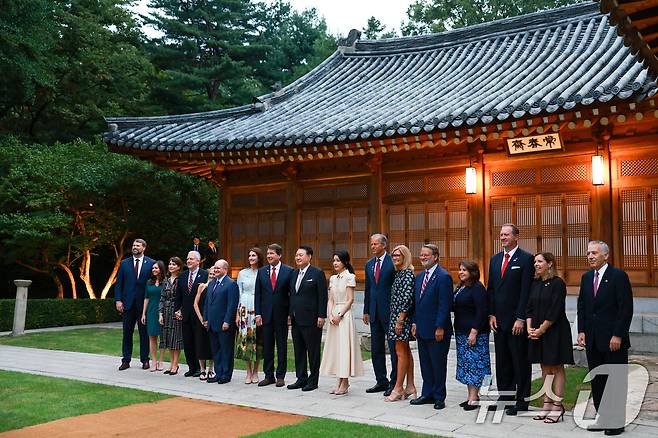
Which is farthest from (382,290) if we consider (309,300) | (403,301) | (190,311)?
(190,311)

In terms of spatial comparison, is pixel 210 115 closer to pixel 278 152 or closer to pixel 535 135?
pixel 278 152

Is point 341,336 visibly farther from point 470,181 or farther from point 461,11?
point 461,11

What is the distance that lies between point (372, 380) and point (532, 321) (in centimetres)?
307

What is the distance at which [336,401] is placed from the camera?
7.44 m

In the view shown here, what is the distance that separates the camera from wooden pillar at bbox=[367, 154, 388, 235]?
521 inches

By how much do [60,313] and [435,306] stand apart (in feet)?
48.9

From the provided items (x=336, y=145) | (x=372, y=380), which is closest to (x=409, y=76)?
(x=336, y=145)

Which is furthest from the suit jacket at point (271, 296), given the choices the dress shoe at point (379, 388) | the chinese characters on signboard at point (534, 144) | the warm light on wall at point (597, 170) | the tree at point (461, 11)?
the tree at point (461, 11)

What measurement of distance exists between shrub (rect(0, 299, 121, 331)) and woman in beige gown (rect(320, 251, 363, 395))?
42.4 feet

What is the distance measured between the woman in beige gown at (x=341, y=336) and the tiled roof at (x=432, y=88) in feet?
13.5

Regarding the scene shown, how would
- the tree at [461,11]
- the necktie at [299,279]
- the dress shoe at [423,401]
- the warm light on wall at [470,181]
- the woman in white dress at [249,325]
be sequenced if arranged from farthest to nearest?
the tree at [461,11] < the warm light on wall at [470,181] < the woman in white dress at [249,325] < the necktie at [299,279] < the dress shoe at [423,401]

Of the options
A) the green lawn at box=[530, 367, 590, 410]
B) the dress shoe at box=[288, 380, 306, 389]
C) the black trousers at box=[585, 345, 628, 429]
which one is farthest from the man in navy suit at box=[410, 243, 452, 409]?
the dress shoe at box=[288, 380, 306, 389]

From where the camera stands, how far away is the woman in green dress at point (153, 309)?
997 centimetres

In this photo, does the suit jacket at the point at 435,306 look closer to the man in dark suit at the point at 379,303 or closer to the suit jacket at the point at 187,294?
the man in dark suit at the point at 379,303
